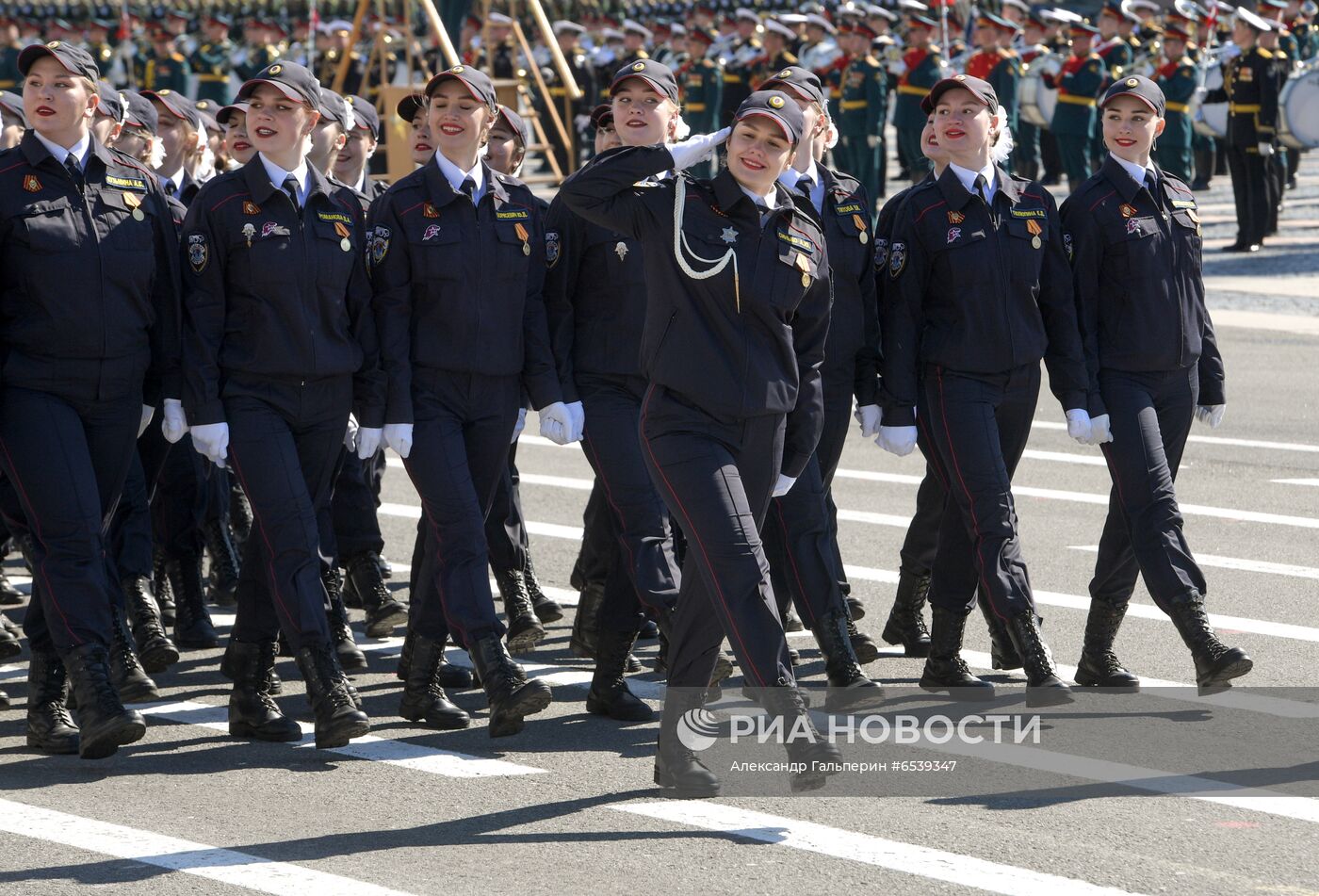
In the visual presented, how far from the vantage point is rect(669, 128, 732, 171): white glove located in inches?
248

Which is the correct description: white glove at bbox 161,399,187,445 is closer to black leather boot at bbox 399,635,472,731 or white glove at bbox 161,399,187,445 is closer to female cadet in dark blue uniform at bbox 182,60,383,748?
female cadet in dark blue uniform at bbox 182,60,383,748

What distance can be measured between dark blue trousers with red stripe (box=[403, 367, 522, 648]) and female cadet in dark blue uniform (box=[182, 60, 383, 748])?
188mm

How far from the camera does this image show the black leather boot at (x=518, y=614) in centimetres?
833

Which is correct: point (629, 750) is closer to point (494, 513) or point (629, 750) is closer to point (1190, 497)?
point (494, 513)

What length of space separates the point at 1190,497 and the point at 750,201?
587 cm

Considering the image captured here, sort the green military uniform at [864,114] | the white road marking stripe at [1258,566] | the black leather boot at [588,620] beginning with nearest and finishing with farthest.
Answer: the black leather boot at [588,620]
the white road marking stripe at [1258,566]
the green military uniform at [864,114]

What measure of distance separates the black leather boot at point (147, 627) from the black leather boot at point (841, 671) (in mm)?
2572

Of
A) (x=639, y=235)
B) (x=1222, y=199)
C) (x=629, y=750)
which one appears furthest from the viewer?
(x=1222, y=199)

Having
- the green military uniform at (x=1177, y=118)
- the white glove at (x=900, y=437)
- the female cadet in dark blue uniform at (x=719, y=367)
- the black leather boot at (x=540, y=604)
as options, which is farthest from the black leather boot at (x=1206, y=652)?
the green military uniform at (x=1177, y=118)

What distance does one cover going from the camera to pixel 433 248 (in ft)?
23.5

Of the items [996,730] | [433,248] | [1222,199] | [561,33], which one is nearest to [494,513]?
[433,248]

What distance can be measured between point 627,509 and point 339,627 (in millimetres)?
1475

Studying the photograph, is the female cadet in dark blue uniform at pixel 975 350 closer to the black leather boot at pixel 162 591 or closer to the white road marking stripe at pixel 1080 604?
the white road marking stripe at pixel 1080 604

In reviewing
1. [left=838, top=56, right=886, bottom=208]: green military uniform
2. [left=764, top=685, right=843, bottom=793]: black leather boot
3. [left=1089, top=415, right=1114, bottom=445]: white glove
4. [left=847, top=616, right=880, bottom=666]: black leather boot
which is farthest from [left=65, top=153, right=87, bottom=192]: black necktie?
[left=838, top=56, right=886, bottom=208]: green military uniform
